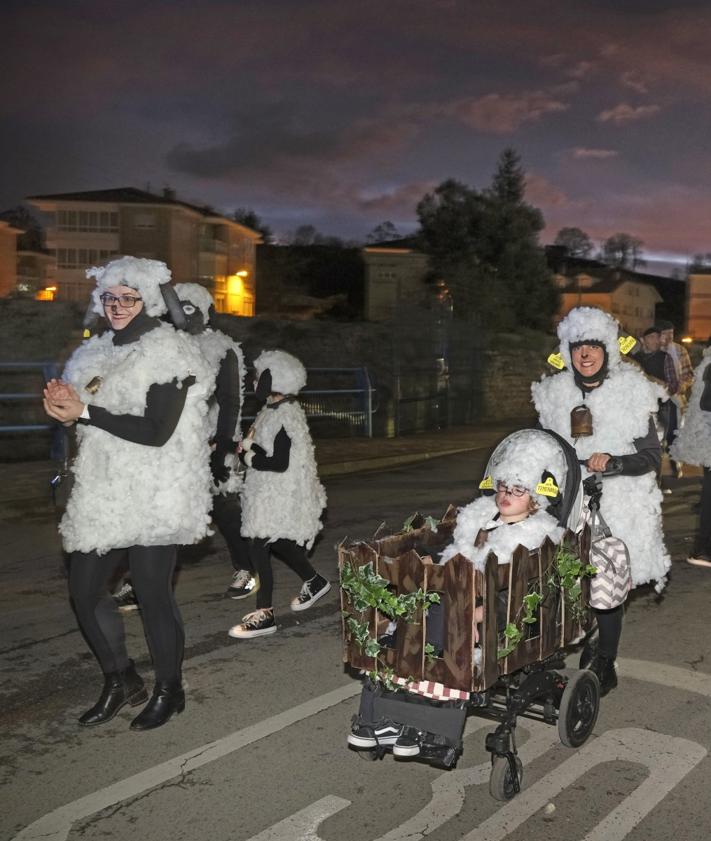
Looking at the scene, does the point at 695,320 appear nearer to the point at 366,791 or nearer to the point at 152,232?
the point at 152,232

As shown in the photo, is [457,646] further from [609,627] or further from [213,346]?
[213,346]

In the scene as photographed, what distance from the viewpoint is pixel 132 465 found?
431 cm

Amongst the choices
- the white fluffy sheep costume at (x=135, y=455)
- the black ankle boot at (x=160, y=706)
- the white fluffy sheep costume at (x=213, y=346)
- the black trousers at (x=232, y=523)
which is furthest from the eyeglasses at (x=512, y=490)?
the black trousers at (x=232, y=523)

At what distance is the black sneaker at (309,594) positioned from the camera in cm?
663

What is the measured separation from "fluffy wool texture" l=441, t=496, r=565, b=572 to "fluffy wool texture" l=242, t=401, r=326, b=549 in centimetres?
214

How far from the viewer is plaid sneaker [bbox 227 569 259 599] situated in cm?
699

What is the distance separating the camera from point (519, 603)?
12.2ft

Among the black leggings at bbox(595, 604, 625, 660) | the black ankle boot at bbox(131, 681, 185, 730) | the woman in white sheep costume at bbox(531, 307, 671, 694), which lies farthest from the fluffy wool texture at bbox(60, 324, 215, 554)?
the black leggings at bbox(595, 604, 625, 660)

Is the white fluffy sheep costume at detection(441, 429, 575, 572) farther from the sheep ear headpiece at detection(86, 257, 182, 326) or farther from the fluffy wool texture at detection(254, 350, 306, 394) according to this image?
the fluffy wool texture at detection(254, 350, 306, 394)

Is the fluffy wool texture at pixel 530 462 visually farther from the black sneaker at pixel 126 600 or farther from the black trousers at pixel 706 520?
Answer: the black trousers at pixel 706 520

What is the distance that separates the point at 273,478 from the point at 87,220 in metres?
52.2

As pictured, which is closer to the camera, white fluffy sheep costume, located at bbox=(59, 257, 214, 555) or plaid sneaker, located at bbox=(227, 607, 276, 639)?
white fluffy sheep costume, located at bbox=(59, 257, 214, 555)

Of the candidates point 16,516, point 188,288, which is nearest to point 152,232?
point 16,516

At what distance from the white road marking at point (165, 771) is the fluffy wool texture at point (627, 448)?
165cm
